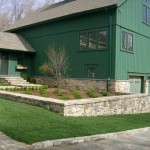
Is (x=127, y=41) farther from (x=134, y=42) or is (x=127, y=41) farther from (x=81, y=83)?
(x=81, y=83)

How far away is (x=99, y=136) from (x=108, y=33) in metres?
11.2

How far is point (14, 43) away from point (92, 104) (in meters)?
13.3

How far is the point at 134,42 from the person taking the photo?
801 inches

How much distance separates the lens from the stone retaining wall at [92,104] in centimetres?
1123

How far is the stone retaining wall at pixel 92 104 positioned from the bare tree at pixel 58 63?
5.68m

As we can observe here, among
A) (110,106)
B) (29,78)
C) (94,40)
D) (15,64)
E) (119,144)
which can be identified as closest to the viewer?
(119,144)

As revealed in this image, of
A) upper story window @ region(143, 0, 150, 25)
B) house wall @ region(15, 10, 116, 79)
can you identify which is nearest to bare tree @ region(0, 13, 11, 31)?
house wall @ region(15, 10, 116, 79)

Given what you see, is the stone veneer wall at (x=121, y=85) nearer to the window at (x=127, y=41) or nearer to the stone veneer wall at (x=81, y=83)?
the stone veneer wall at (x=81, y=83)

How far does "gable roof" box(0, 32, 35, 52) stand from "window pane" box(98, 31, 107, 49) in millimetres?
7187

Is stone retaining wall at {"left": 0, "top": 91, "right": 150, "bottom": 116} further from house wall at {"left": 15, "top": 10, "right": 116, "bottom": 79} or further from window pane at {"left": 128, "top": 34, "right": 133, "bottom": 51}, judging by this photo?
window pane at {"left": 128, "top": 34, "right": 133, "bottom": 51}

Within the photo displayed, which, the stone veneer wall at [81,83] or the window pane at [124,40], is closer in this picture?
the stone veneer wall at [81,83]

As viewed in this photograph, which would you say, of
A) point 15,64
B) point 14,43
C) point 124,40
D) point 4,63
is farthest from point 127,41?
point 4,63

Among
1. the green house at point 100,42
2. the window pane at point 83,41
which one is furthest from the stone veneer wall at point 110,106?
the window pane at point 83,41

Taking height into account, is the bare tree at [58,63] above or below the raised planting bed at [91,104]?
above
